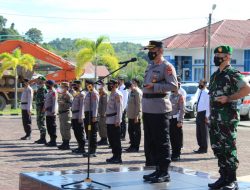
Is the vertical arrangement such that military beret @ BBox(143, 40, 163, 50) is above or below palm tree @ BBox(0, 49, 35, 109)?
below

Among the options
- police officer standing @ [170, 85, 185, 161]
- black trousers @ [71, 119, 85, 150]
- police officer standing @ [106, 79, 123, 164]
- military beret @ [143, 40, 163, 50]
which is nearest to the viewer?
military beret @ [143, 40, 163, 50]

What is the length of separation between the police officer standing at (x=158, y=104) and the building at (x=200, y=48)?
116ft

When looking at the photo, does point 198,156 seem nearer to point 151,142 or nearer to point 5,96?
point 151,142

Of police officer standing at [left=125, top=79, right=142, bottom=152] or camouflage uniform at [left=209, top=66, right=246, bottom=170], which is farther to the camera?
police officer standing at [left=125, top=79, right=142, bottom=152]

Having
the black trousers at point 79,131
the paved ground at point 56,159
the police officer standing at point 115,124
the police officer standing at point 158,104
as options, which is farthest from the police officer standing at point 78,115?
the police officer standing at point 158,104

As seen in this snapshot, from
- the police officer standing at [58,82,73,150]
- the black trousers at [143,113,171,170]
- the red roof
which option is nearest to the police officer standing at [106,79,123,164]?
the police officer standing at [58,82,73,150]

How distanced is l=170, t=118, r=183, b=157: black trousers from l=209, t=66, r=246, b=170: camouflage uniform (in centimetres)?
530

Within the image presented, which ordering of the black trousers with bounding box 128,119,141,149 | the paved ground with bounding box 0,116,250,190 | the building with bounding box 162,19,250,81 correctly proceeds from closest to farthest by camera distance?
the paved ground with bounding box 0,116,250,190 → the black trousers with bounding box 128,119,141,149 → the building with bounding box 162,19,250,81

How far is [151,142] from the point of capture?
7402mm

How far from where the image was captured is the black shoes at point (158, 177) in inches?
283

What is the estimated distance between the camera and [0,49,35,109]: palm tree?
3047cm

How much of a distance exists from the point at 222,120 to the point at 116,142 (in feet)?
16.2

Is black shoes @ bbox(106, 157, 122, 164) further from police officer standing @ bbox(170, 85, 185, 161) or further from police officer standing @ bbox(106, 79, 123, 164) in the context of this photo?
police officer standing @ bbox(170, 85, 185, 161)

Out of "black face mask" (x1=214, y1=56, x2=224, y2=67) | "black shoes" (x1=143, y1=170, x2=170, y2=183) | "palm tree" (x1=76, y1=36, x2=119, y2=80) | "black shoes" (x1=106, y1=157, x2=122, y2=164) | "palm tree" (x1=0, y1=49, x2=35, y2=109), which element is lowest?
"black shoes" (x1=106, y1=157, x2=122, y2=164)
